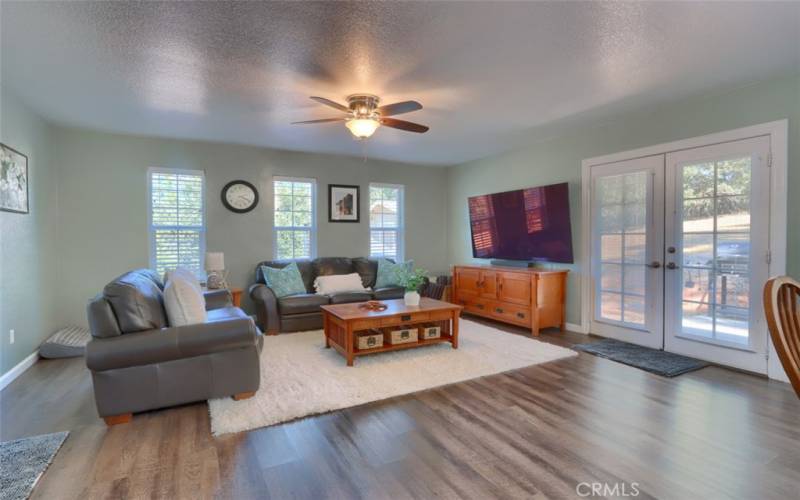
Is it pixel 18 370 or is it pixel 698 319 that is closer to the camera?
pixel 18 370

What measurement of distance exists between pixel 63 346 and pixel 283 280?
2269 mm

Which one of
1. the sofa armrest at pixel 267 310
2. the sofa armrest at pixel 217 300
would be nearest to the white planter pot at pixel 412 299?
the sofa armrest at pixel 267 310

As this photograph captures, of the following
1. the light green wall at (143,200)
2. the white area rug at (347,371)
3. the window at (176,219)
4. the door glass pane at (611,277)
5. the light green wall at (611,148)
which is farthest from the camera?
the window at (176,219)

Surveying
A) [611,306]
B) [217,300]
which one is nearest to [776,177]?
[611,306]

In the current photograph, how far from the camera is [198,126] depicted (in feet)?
14.3

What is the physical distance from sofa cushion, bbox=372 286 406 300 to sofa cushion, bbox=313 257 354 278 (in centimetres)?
58

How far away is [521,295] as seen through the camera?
4816 mm

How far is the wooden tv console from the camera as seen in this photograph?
4680mm

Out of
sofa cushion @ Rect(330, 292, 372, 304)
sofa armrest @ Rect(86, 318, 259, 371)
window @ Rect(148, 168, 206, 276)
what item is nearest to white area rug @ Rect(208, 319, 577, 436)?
sofa armrest @ Rect(86, 318, 259, 371)

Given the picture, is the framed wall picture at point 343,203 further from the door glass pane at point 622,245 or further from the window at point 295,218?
the door glass pane at point 622,245

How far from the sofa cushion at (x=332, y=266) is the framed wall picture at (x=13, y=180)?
3.11 meters

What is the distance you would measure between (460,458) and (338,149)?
4.52m

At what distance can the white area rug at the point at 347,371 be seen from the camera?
2.64m

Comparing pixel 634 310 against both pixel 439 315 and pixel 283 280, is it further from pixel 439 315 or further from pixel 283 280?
pixel 283 280
